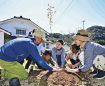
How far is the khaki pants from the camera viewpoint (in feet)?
19.1

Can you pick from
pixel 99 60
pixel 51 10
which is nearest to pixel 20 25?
pixel 51 10

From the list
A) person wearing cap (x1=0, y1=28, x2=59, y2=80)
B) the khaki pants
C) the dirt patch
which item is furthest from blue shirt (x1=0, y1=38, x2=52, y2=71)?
the dirt patch

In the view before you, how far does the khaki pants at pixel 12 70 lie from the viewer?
19.1 ft

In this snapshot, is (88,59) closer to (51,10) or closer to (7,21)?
(51,10)

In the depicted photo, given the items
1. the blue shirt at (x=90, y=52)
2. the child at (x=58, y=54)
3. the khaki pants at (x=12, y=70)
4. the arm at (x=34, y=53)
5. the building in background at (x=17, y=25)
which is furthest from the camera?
the building in background at (x=17, y=25)

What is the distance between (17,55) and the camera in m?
5.70

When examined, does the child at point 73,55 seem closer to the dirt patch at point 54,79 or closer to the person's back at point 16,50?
the dirt patch at point 54,79

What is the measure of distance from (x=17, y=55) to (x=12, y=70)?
39 centimetres

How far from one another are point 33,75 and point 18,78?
20.7 inches

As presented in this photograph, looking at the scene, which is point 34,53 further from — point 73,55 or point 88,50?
point 73,55

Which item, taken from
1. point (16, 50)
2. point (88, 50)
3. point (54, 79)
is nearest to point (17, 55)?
point (16, 50)

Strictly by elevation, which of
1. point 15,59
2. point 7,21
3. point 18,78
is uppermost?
point 7,21

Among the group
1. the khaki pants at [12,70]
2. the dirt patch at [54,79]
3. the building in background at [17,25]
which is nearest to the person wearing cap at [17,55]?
the khaki pants at [12,70]

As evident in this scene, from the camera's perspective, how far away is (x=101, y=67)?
7012 mm
